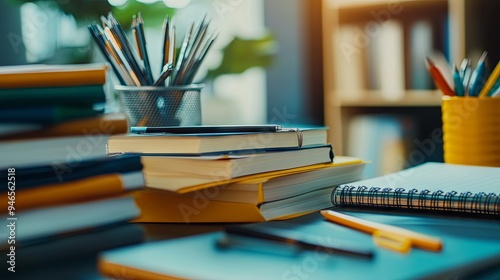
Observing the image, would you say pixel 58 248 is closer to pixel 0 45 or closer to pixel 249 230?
pixel 249 230

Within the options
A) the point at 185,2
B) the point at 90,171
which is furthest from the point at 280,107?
the point at 90,171

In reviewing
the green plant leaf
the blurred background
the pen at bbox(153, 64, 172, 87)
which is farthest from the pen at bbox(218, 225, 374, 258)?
the green plant leaf

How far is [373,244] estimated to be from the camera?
626mm

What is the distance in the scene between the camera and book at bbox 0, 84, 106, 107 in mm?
629

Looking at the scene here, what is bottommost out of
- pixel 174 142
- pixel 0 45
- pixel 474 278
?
pixel 474 278

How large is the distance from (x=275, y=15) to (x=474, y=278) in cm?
309

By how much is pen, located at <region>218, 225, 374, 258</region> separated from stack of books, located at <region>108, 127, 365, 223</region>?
11 centimetres

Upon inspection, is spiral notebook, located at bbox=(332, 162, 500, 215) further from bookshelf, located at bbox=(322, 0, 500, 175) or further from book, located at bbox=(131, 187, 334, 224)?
bookshelf, located at bbox=(322, 0, 500, 175)

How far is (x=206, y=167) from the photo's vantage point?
30.0 inches

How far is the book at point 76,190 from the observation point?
62cm

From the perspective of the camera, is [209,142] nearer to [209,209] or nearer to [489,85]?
[209,209]

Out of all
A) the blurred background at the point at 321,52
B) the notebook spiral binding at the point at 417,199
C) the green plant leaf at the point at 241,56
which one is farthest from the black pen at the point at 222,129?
the green plant leaf at the point at 241,56

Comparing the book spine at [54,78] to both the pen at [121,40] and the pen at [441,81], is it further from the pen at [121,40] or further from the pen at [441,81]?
the pen at [441,81]

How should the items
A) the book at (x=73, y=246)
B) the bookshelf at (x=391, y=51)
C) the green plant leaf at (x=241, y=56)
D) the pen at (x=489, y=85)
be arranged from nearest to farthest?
the book at (x=73, y=246), the pen at (x=489, y=85), the green plant leaf at (x=241, y=56), the bookshelf at (x=391, y=51)
